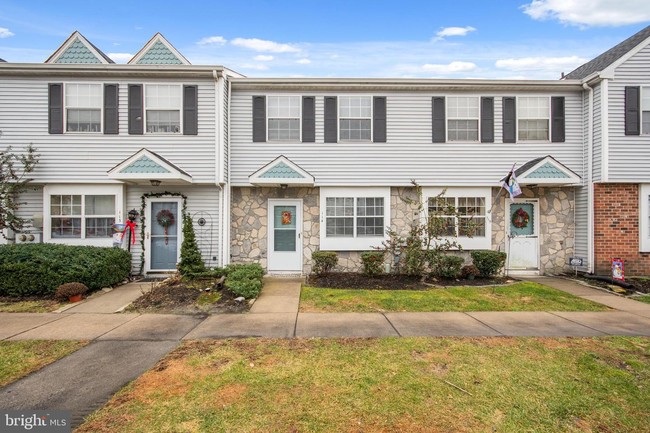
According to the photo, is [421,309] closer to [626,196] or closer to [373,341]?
[373,341]

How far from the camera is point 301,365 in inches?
157

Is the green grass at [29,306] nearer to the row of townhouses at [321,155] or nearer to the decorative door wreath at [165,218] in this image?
the row of townhouses at [321,155]

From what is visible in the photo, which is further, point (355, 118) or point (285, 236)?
point (285, 236)

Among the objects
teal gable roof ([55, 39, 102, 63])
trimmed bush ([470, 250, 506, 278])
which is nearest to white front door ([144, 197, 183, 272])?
teal gable roof ([55, 39, 102, 63])

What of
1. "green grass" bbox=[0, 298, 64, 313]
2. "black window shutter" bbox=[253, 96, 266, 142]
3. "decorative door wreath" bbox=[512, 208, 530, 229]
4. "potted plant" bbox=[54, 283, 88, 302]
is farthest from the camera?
"decorative door wreath" bbox=[512, 208, 530, 229]

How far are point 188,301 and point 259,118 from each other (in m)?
5.66

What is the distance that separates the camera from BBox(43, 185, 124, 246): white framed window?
9.39m

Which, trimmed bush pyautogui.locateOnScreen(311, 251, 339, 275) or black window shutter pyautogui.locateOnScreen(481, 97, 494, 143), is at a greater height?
black window shutter pyautogui.locateOnScreen(481, 97, 494, 143)

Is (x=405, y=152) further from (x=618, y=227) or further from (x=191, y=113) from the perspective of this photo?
(x=618, y=227)

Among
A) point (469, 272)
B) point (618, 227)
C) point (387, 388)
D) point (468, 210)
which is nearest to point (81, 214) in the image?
point (387, 388)

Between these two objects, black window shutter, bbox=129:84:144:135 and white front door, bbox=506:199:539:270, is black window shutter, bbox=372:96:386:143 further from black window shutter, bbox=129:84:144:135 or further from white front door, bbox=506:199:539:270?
black window shutter, bbox=129:84:144:135

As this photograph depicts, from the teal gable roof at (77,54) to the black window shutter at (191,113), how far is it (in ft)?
9.99

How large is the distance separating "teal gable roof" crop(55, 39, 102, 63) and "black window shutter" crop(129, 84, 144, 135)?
1.70 meters

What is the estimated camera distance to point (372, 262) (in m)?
9.46
